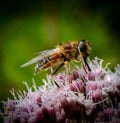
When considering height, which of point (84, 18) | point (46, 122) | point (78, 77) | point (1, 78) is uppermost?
point (84, 18)

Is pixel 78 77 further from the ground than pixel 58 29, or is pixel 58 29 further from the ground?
pixel 58 29

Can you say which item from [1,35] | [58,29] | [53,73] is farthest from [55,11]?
[53,73]

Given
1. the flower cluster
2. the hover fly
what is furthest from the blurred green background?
the flower cluster

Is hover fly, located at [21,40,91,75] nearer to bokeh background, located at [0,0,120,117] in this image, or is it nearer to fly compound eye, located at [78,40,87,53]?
fly compound eye, located at [78,40,87,53]

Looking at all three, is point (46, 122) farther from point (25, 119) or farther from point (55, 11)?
point (55, 11)

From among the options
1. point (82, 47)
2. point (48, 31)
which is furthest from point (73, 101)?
point (48, 31)

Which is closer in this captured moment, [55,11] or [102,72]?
[102,72]

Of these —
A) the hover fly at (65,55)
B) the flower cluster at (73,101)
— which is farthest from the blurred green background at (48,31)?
the flower cluster at (73,101)

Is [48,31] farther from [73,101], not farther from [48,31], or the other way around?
[73,101]
